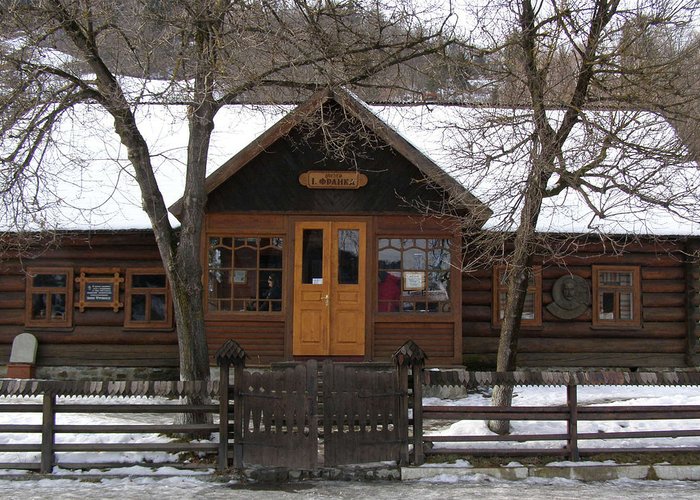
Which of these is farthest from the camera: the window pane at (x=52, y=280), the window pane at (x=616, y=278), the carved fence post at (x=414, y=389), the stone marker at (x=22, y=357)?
the window pane at (x=616, y=278)

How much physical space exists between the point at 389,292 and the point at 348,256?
92 cm

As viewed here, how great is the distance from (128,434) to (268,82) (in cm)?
461

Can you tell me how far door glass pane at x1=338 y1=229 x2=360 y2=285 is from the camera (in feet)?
40.1

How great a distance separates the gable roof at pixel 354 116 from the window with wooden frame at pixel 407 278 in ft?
4.55

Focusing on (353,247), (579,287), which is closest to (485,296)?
(579,287)

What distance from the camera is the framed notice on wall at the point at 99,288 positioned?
508 inches

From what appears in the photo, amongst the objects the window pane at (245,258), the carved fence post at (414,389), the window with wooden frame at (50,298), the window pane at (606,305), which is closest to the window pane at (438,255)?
the window pane at (245,258)

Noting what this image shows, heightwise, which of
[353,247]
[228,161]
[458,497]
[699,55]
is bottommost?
[458,497]

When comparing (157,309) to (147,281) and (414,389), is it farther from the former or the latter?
(414,389)

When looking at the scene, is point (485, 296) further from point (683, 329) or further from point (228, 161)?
point (228, 161)

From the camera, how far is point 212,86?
28.8ft

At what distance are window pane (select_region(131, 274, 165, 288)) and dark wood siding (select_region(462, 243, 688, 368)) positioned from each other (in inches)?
213

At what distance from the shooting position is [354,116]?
442 inches

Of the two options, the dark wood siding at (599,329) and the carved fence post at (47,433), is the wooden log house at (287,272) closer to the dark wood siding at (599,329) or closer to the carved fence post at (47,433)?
the dark wood siding at (599,329)
